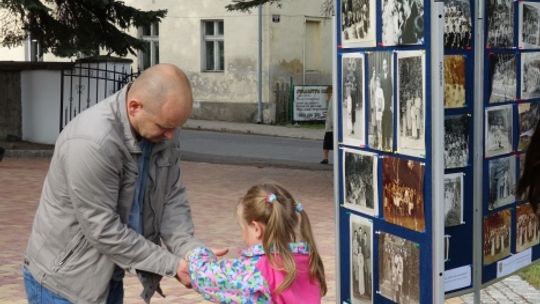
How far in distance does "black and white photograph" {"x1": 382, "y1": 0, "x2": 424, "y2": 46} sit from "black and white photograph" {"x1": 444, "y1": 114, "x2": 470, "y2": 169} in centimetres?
65

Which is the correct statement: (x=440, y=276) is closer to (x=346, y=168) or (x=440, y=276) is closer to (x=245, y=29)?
(x=346, y=168)

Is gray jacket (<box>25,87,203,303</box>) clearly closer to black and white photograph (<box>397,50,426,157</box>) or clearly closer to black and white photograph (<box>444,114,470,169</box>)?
black and white photograph (<box>397,50,426,157</box>)

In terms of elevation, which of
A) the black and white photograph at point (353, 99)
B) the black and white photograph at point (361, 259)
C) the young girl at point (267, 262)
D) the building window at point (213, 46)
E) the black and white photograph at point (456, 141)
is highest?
the building window at point (213, 46)

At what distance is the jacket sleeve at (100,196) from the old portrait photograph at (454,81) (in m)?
2.11

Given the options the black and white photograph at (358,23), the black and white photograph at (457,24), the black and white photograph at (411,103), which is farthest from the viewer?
the black and white photograph at (457,24)

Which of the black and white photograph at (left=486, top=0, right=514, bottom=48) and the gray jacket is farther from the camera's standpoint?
the black and white photograph at (left=486, top=0, right=514, bottom=48)

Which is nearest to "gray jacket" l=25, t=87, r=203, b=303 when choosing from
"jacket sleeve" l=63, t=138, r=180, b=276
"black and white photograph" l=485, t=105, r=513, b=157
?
"jacket sleeve" l=63, t=138, r=180, b=276

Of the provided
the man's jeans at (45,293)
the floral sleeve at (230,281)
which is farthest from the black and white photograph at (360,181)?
the man's jeans at (45,293)

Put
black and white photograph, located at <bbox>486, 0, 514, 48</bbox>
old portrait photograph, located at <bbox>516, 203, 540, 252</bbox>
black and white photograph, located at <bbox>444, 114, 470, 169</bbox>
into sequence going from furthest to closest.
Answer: old portrait photograph, located at <bbox>516, 203, 540, 252</bbox> < black and white photograph, located at <bbox>486, 0, 514, 48</bbox> < black and white photograph, located at <bbox>444, 114, 470, 169</bbox>

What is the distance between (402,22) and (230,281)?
1.64 metres

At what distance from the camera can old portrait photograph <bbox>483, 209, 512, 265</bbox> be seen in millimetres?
5629

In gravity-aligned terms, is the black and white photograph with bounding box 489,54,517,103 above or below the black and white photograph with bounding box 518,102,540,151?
above

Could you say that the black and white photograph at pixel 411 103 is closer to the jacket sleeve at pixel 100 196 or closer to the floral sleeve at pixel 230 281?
the floral sleeve at pixel 230 281

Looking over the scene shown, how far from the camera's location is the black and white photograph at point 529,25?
5.73m
